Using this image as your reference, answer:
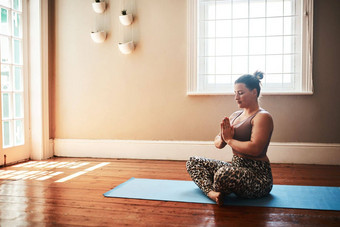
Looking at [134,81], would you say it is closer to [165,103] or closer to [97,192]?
[165,103]

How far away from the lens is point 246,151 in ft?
7.50

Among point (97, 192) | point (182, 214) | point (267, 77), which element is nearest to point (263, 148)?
point (182, 214)

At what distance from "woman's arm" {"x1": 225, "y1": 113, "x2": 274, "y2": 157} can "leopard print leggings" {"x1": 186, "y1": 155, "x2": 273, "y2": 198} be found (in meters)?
0.11

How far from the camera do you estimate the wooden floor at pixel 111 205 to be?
6.48 feet

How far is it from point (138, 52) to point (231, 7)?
1.29m

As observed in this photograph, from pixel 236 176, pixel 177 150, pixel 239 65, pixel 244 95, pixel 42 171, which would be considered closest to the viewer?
pixel 236 176

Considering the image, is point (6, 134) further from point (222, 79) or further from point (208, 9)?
point (208, 9)

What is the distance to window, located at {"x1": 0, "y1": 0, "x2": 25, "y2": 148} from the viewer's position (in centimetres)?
379

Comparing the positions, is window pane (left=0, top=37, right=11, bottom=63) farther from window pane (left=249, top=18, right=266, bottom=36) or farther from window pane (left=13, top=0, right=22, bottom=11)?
window pane (left=249, top=18, right=266, bottom=36)

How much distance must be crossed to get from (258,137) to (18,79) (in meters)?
3.16

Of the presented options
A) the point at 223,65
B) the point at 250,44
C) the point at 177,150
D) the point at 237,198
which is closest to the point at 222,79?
the point at 223,65

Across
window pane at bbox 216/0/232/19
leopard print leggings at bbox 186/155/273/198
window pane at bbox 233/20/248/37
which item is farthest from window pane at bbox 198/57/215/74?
leopard print leggings at bbox 186/155/273/198

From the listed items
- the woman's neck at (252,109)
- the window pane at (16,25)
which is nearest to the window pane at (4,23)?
the window pane at (16,25)

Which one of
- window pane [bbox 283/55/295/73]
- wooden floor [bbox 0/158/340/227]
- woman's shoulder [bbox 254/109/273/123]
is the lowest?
wooden floor [bbox 0/158/340/227]
